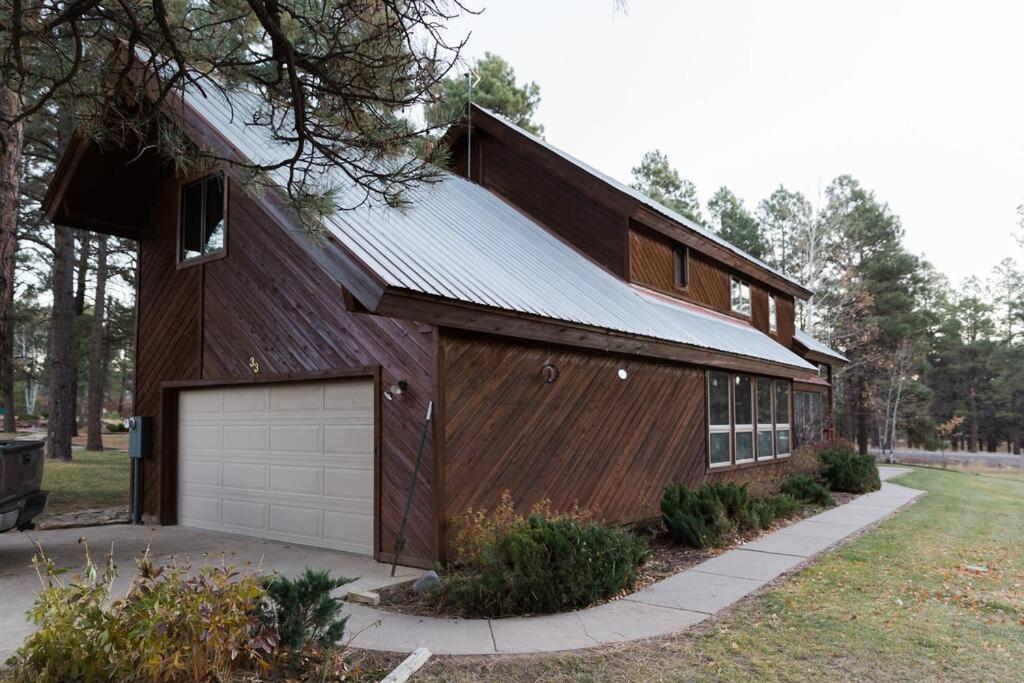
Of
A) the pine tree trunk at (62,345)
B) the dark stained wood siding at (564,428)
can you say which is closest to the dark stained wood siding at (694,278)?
the dark stained wood siding at (564,428)

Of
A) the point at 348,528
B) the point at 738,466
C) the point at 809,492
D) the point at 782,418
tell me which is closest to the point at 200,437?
the point at 348,528

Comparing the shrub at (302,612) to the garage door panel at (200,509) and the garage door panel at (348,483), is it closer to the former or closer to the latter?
the garage door panel at (348,483)

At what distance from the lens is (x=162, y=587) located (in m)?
3.56

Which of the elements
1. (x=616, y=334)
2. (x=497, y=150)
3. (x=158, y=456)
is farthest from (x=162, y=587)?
(x=497, y=150)

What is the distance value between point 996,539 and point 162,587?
9888mm

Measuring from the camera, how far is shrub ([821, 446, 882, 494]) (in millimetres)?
13375

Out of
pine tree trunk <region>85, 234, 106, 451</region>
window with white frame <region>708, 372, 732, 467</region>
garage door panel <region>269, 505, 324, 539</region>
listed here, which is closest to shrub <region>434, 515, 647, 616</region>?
garage door panel <region>269, 505, 324, 539</region>

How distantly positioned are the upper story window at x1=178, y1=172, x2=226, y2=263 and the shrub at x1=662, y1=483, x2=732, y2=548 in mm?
6437

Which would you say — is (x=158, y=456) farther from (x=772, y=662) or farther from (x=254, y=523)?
(x=772, y=662)

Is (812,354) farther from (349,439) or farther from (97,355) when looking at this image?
(97,355)

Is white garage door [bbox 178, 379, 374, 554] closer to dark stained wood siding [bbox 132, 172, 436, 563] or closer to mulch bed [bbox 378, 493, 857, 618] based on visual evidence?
dark stained wood siding [bbox 132, 172, 436, 563]

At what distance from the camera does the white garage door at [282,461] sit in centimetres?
736

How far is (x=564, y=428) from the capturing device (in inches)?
312

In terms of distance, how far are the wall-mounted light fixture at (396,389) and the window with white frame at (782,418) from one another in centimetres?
1014
